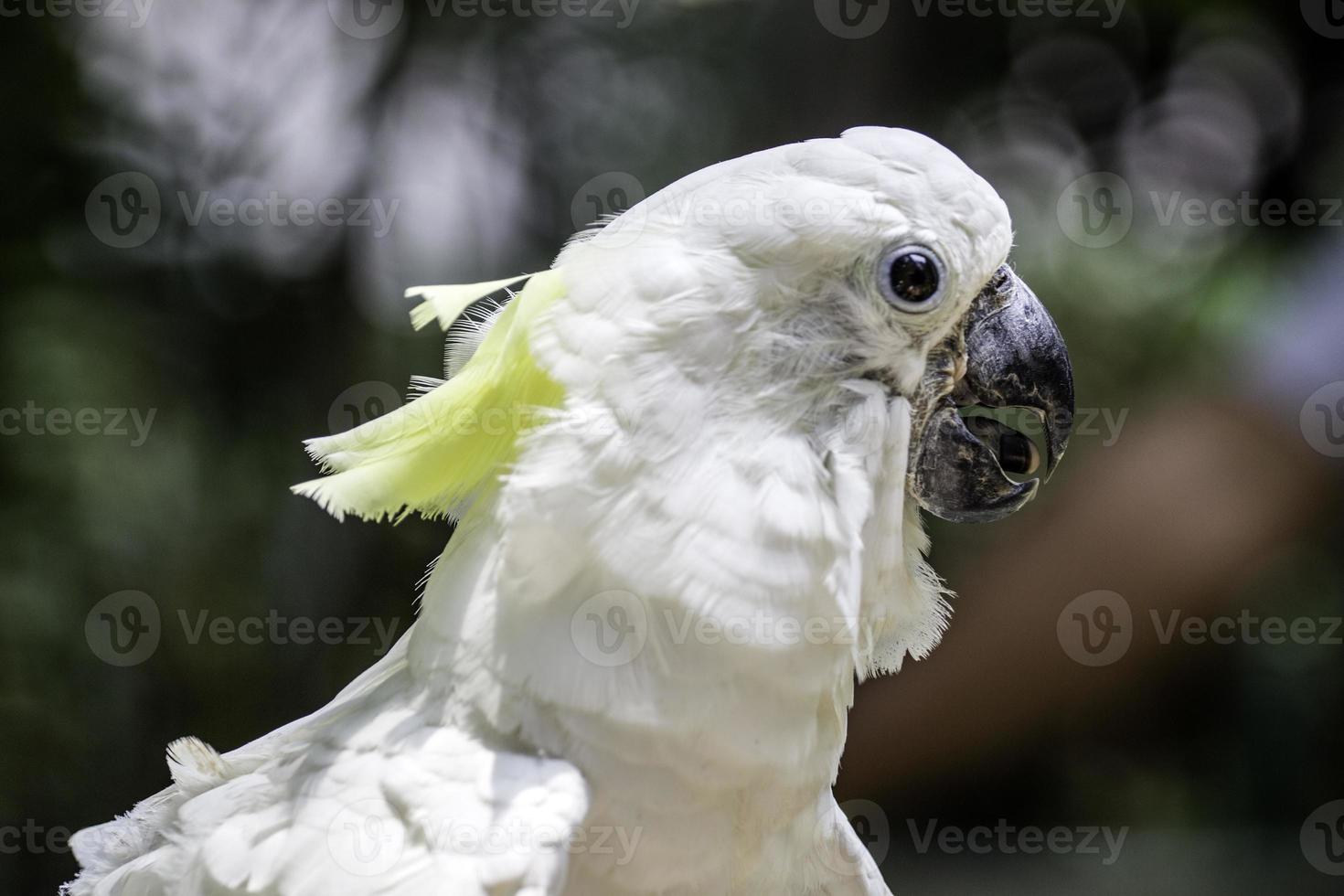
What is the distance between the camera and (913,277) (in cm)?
130

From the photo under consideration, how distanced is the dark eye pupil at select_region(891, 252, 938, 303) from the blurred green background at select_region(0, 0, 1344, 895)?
5.36 ft

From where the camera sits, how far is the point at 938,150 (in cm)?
135

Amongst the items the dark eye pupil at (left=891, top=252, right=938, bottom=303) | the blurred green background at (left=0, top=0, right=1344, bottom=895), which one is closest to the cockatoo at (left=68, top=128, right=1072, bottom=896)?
the dark eye pupil at (left=891, top=252, right=938, bottom=303)

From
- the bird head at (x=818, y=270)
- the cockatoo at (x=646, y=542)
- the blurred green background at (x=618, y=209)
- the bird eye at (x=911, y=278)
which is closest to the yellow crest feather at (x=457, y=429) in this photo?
the cockatoo at (x=646, y=542)

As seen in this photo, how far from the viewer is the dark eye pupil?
1.30m

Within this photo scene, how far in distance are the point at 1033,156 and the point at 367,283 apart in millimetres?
1957

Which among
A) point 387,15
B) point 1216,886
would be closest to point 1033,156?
point 387,15

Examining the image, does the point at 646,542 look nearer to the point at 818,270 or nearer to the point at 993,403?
the point at 818,270

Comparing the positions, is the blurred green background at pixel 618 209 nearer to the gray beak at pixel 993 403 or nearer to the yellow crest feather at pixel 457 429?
the yellow crest feather at pixel 457 429

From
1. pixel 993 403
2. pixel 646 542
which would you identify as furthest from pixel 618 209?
pixel 646 542

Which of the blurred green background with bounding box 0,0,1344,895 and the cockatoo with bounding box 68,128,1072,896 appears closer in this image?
the cockatoo with bounding box 68,128,1072,896

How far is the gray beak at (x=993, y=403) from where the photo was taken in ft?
4.69

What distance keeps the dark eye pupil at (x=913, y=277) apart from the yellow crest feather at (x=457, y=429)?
0.42 metres

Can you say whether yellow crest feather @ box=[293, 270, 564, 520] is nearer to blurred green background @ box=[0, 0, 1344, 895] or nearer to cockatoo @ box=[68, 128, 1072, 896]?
cockatoo @ box=[68, 128, 1072, 896]
